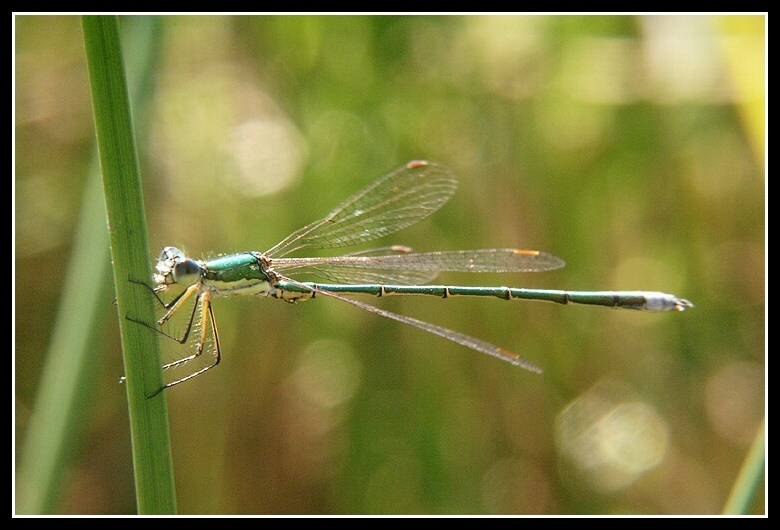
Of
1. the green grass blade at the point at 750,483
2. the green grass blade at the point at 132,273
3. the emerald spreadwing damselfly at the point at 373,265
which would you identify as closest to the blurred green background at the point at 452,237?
the emerald spreadwing damselfly at the point at 373,265

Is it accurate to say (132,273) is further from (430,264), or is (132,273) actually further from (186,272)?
(430,264)

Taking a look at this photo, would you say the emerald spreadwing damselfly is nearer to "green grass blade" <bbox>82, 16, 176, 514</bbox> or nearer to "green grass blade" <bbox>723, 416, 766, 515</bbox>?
"green grass blade" <bbox>82, 16, 176, 514</bbox>

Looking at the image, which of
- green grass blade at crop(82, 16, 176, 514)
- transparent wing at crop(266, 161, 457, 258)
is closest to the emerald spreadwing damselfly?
transparent wing at crop(266, 161, 457, 258)

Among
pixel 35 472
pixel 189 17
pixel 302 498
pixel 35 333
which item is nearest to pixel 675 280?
pixel 302 498

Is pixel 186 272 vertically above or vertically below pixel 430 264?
above

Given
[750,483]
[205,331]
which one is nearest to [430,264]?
[205,331]
